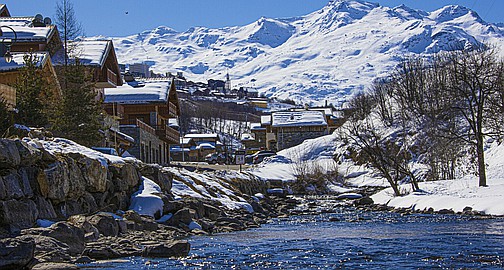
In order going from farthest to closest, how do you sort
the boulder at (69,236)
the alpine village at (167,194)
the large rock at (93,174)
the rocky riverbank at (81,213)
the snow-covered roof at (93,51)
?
the snow-covered roof at (93,51)
the large rock at (93,174)
the alpine village at (167,194)
the boulder at (69,236)
the rocky riverbank at (81,213)

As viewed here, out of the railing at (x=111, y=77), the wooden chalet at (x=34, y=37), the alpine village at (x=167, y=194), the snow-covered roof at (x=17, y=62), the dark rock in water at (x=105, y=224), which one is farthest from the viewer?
the railing at (x=111, y=77)

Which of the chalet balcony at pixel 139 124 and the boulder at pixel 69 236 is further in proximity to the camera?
the chalet balcony at pixel 139 124

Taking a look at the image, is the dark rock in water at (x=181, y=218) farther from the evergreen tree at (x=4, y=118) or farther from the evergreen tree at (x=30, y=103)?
the evergreen tree at (x=30, y=103)

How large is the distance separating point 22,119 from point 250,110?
567ft

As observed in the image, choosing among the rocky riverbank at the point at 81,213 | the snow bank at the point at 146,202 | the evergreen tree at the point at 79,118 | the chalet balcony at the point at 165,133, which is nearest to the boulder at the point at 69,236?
the rocky riverbank at the point at 81,213

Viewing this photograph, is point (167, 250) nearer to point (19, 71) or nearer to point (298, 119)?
point (19, 71)

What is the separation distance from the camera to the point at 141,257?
15641mm

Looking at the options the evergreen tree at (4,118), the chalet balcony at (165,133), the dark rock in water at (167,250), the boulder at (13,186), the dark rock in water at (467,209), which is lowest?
the dark rock in water at (467,209)

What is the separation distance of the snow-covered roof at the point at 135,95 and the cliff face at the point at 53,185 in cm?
2992

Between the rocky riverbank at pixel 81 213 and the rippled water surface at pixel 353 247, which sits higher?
the rocky riverbank at pixel 81 213

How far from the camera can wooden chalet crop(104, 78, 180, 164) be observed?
164 ft

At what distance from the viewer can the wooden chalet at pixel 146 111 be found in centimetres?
4994

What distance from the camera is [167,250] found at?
627 inches

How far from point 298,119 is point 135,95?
45.0 metres
